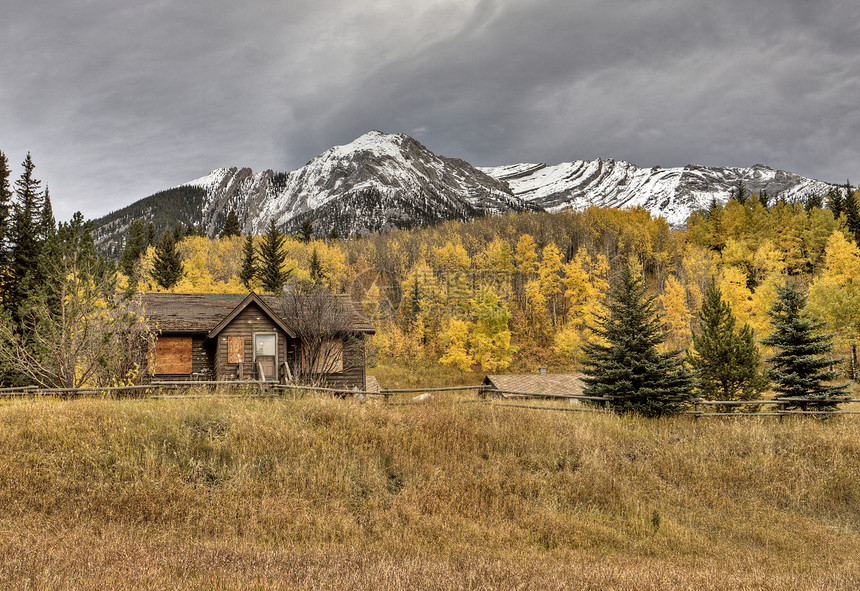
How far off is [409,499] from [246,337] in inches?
730

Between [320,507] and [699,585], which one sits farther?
[320,507]

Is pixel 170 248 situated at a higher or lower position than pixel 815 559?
higher

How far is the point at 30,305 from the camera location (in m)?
16.0

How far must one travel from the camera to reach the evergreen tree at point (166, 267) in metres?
62.2

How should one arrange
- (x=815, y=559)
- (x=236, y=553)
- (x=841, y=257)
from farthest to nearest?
(x=841, y=257) < (x=815, y=559) < (x=236, y=553)

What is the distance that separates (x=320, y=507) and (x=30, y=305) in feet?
44.4

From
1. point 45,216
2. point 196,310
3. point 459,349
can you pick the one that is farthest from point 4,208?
point 459,349

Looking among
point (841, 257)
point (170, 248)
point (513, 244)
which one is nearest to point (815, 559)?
point (841, 257)

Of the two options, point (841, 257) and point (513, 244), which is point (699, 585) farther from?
point (513, 244)

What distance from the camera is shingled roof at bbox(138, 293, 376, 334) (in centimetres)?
2555

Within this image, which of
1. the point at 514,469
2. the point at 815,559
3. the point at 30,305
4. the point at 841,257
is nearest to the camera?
the point at 815,559

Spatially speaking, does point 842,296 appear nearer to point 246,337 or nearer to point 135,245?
point 246,337

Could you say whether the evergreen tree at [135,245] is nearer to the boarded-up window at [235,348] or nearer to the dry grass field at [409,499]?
the boarded-up window at [235,348]

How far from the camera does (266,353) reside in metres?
26.2
